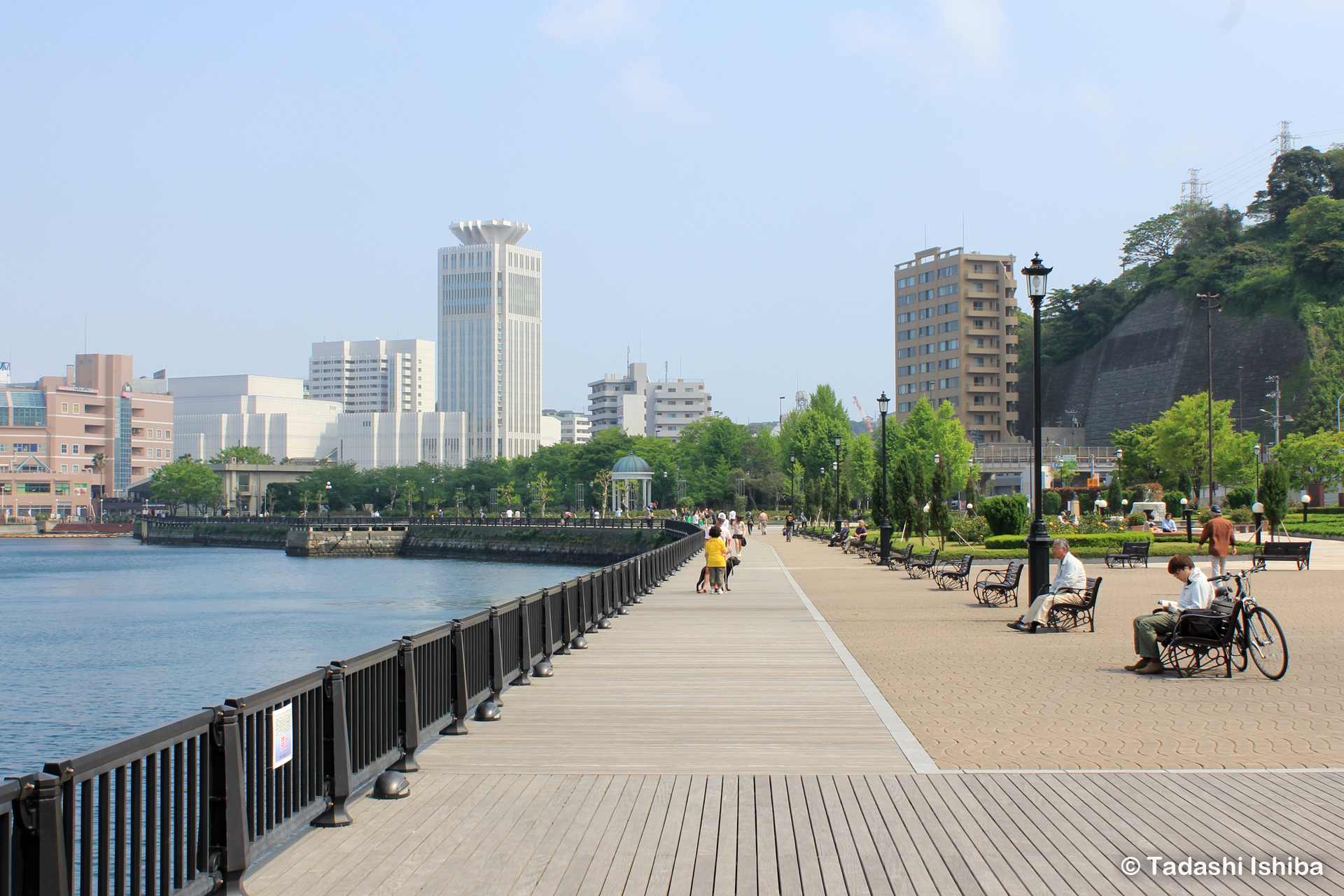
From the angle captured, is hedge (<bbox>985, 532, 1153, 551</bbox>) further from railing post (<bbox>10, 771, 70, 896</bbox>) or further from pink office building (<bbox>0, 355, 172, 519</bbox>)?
pink office building (<bbox>0, 355, 172, 519</bbox>)

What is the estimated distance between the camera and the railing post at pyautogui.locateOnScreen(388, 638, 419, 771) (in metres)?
7.21

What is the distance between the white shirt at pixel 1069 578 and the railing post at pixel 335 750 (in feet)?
40.1

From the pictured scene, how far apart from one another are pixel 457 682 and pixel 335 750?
249 cm

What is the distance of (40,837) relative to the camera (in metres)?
3.82

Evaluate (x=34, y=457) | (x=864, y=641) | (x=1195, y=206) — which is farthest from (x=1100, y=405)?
(x=34, y=457)

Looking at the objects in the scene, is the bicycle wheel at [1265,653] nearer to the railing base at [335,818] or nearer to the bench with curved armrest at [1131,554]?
the railing base at [335,818]

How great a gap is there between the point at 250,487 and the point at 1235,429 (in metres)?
133

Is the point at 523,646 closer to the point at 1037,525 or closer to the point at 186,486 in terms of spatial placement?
the point at 1037,525

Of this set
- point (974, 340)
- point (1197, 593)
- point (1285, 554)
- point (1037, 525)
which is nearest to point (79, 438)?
point (974, 340)

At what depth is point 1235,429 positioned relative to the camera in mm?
92375

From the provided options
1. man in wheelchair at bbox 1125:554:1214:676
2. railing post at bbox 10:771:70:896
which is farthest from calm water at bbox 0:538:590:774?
railing post at bbox 10:771:70:896

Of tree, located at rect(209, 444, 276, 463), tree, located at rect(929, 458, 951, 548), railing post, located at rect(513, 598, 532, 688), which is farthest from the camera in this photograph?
tree, located at rect(209, 444, 276, 463)

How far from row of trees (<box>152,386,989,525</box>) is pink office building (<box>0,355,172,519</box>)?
7694mm

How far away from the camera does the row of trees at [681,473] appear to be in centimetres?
8944
